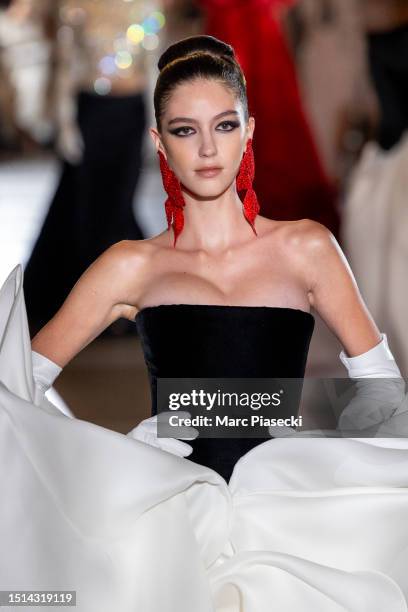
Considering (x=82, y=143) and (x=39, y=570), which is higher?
(x=82, y=143)

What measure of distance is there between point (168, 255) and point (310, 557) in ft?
1.72

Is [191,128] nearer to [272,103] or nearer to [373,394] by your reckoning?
[373,394]

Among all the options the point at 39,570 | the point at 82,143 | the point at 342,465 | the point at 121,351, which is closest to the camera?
the point at 39,570

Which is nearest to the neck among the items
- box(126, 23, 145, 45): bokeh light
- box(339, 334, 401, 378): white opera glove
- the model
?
the model

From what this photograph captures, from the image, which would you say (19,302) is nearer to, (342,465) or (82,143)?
(342,465)

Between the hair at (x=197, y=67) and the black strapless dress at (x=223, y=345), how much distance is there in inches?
11.8

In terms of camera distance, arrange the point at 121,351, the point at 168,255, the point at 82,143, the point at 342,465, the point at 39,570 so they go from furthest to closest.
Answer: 1. the point at 82,143
2. the point at 121,351
3. the point at 168,255
4. the point at 342,465
5. the point at 39,570

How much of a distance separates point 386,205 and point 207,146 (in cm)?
297

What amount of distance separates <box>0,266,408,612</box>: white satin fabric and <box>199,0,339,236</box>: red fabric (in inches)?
167

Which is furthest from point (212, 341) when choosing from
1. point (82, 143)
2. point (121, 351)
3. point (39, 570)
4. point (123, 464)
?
point (82, 143)

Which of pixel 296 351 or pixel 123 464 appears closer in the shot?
pixel 123 464

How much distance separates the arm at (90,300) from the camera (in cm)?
207

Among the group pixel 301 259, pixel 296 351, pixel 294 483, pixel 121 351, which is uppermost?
pixel 301 259

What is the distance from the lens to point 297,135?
665cm
